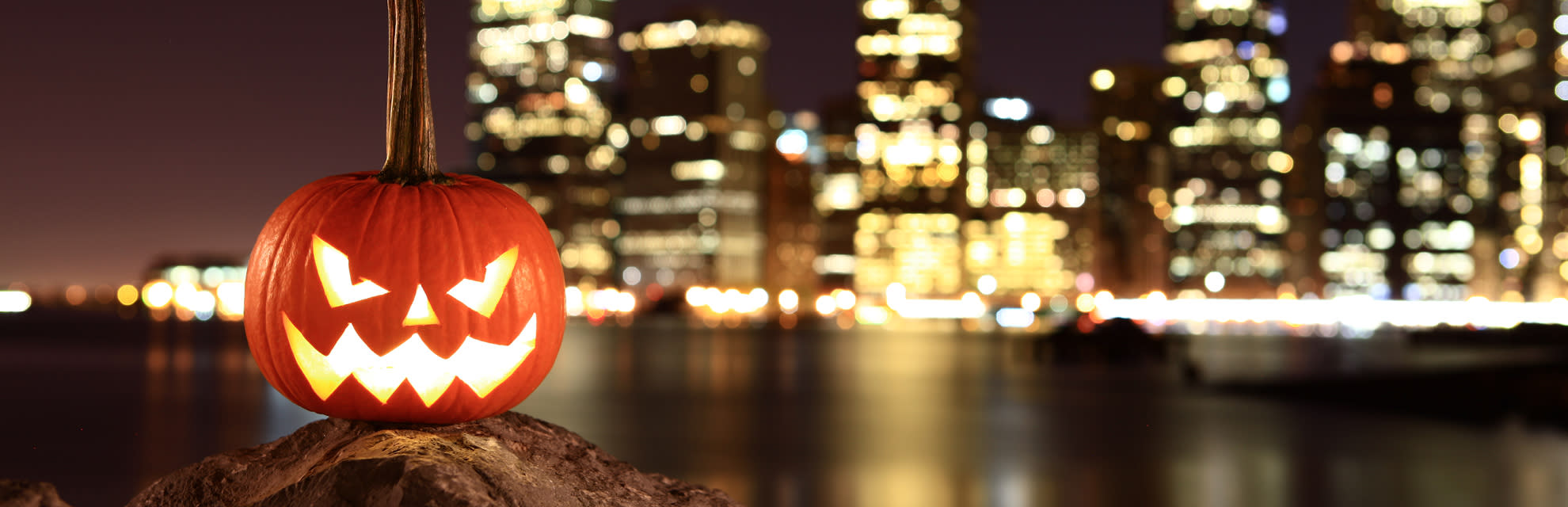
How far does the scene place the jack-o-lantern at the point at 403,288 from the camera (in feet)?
15.8

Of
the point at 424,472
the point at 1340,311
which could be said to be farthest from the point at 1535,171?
the point at 424,472

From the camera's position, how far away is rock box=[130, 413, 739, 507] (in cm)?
393

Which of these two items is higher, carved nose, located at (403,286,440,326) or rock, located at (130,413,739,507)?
carved nose, located at (403,286,440,326)

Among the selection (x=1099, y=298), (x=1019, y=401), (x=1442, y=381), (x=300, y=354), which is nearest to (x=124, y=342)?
(x=1019, y=401)

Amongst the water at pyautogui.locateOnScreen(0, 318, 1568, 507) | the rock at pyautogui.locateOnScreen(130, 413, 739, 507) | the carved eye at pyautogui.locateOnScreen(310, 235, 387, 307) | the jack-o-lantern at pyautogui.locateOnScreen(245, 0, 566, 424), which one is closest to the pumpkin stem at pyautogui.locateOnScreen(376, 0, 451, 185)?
the jack-o-lantern at pyautogui.locateOnScreen(245, 0, 566, 424)

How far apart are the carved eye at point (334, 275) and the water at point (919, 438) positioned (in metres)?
6.79

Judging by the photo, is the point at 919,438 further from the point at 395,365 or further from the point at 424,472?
the point at 424,472

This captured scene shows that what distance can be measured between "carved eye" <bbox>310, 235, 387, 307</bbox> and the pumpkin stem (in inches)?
14.9

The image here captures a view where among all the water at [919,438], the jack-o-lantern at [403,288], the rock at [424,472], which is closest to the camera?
the rock at [424,472]

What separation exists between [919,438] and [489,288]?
41.9ft

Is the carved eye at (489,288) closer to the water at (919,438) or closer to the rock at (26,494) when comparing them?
the rock at (26,494)

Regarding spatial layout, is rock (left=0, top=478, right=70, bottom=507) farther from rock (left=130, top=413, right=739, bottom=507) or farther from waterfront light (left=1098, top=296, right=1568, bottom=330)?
waterfront light (left=1098, top=296, right=1568, bottom=330)

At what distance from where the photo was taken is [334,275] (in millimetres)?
4820

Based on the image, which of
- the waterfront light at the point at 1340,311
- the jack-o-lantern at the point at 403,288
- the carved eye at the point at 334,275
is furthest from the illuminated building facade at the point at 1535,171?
the carved eye at the point at 334,275
